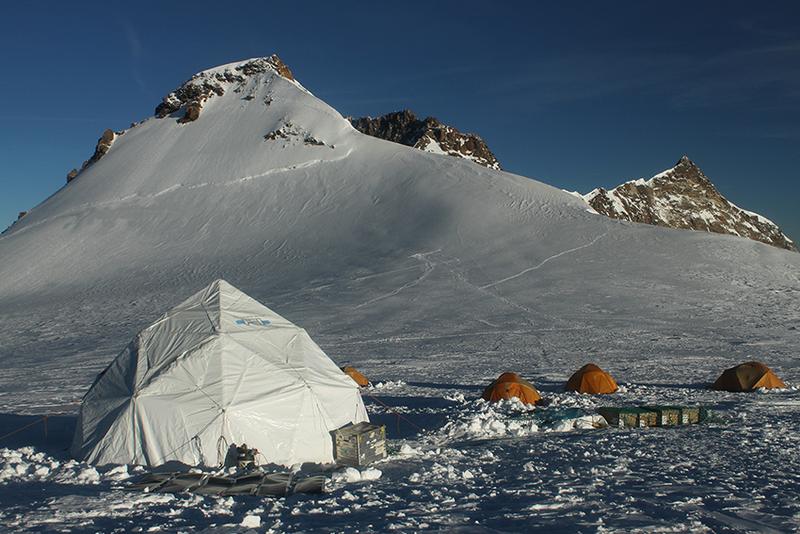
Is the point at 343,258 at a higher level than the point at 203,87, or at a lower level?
lower

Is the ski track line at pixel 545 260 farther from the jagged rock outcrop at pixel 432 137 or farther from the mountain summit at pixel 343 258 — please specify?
the jagged rock outcrop at pixel 432 137

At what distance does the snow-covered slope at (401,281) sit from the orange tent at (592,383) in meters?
1.06

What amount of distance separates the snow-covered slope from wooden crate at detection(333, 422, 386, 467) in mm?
443

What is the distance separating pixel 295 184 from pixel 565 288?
33.5 meters

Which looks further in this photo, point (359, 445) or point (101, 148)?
point (101, 148)

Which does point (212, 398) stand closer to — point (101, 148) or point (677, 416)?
point (677, 416)

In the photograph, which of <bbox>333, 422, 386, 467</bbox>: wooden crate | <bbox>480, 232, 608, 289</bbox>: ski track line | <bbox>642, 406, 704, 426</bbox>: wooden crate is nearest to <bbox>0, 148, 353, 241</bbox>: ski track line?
<bbox>480, 232, 608, 289</bbox>: ski track line

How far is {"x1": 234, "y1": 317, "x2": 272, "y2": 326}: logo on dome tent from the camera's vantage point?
1299 cm

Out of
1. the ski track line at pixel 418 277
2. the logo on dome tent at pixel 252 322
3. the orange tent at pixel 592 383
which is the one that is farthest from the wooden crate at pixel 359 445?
the ski track line at pixel 418 277

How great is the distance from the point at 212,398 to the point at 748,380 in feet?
44.3

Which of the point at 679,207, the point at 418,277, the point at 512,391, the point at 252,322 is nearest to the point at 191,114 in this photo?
the point at 418,277

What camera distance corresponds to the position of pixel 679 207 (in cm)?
18325

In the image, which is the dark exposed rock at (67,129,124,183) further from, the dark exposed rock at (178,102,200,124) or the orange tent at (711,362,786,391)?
the orange tent at (711,362,786,391)

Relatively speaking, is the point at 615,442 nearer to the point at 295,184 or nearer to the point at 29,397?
the point at 29,397
